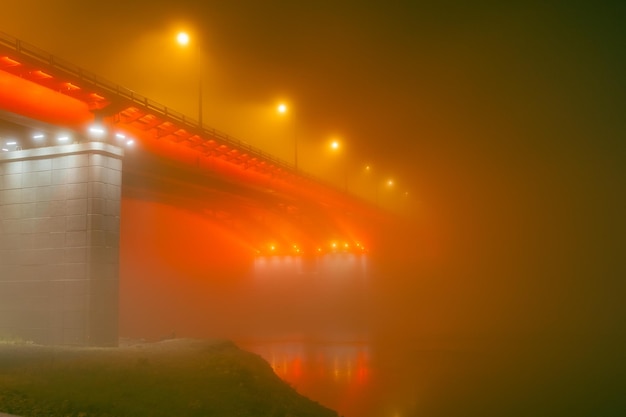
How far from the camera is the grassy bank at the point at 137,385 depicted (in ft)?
47.4

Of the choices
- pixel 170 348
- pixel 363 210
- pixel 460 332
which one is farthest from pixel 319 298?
pixel 170 348

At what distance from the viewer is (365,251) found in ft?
279

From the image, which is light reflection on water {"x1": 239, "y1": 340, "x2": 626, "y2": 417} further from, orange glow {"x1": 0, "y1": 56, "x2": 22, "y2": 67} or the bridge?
orange glow {"x1": 0, "y1": 56, "x2": 22, "y2": 67}

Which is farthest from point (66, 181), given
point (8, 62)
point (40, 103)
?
point (8, 62)

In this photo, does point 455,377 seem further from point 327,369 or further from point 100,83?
point 100,83

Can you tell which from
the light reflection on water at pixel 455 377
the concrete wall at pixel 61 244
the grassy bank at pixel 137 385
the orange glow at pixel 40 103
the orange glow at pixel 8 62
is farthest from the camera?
the light reflection on water at pixel 455 377

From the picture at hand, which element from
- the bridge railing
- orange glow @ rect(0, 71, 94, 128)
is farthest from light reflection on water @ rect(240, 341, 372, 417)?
orange glow @ rect(0, 71, 94, 128)

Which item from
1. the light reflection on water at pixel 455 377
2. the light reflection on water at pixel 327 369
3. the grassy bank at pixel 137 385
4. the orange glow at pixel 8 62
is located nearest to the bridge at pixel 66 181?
the orange glow at pixel 8 62

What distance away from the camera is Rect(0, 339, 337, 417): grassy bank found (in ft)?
47.4

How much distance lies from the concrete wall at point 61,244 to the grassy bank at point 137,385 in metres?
3.23

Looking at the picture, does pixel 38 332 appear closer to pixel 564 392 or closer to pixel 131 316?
pixel 564 392

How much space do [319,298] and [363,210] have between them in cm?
1651

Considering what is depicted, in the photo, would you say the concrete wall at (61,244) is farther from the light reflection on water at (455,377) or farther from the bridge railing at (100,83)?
the light reflection on water at (455,377)

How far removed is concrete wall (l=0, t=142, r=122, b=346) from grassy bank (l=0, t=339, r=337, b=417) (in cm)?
323
